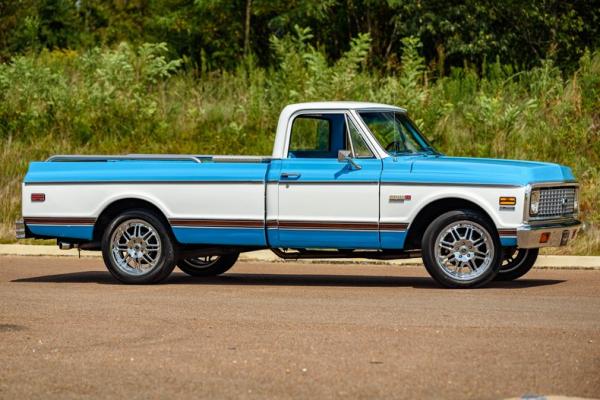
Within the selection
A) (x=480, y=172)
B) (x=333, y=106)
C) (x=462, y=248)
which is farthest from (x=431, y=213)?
(x=333, y=106)

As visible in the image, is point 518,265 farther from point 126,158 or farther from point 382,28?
point 382,28

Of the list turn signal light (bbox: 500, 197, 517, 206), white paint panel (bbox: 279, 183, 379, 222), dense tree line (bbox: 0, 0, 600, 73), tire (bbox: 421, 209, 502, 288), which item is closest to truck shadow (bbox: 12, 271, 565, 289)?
Answer: tire (bbox: 421, 209, 502, 288)

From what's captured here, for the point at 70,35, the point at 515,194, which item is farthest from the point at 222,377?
the point at 70,35

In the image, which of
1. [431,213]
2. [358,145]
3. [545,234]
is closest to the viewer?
[545,234]

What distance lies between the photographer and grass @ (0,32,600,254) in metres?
24.9

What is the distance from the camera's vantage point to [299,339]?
11008mm

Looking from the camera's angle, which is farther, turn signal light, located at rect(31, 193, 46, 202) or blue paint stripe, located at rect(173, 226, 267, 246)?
turn signal light, located at rect(31, 193, 46, 202)

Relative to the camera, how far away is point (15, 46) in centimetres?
4109

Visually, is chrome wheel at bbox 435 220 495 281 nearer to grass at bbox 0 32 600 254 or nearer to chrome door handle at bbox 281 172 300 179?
chrome door handle at bbox 281 172 300 179

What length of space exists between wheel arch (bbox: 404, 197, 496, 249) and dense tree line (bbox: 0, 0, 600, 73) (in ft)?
44.7

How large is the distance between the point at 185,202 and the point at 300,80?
11933 millimetres

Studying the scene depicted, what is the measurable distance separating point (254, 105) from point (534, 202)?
13.1m

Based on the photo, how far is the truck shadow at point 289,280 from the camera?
15.7m

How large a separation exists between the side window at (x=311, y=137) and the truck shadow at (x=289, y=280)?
4.80ft
